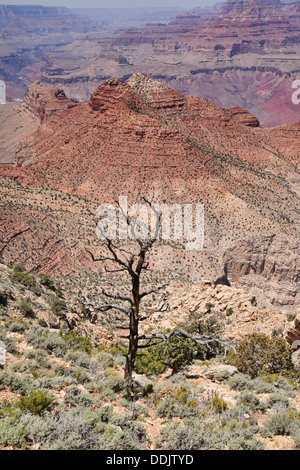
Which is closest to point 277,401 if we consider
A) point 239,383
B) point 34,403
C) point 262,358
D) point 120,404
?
point 239,383

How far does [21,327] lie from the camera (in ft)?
56.4

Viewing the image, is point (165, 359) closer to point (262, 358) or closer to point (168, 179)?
point (262, 358)

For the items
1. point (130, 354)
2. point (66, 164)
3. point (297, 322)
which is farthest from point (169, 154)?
point (130, 354)

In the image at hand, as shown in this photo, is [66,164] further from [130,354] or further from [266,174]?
[130,354]

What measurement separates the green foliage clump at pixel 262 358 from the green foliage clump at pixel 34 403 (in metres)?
9.52

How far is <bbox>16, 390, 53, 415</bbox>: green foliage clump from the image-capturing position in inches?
392

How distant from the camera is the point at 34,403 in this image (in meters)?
10.0

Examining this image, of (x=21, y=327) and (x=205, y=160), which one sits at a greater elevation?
(x=205, y=160)

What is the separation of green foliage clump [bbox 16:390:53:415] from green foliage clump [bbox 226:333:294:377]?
9515 mm

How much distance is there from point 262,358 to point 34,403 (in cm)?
1135

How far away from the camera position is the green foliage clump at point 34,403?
32.7 feet

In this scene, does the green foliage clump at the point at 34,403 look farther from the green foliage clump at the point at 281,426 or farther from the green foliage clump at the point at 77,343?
the green foliage clump at the point at 77,343

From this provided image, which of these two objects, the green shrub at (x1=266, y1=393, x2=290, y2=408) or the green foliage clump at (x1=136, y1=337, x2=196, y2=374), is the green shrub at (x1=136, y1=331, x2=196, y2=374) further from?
the green shrub at (x1=266, y1=393, x2=290, y2=408)

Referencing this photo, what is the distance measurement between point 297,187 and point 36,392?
73795 millimetres
